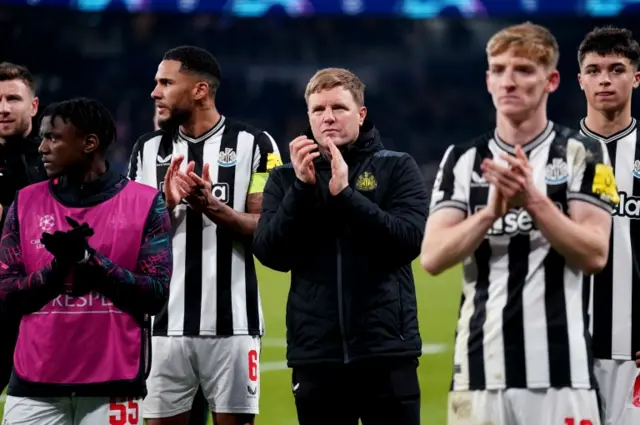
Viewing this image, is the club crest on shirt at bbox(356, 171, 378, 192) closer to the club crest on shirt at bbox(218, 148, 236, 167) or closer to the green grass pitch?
the club crest on shirt at bbox(218, 148, 236, 167)

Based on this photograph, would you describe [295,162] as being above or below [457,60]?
below

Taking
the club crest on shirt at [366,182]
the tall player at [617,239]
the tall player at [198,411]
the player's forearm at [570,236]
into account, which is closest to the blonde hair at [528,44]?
the player's forearm at [570,236]

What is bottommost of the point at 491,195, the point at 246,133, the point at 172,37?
the point at 491,195

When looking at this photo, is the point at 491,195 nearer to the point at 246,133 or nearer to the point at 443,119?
the point at 246,133

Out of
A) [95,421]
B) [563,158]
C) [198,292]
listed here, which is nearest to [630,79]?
[563,158]

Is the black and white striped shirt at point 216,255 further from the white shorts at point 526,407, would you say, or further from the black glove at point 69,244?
the white shorts at point 526,407

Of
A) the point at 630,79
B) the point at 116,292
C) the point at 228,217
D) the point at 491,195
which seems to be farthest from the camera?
the point at 228,217

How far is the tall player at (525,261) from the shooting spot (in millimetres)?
3482

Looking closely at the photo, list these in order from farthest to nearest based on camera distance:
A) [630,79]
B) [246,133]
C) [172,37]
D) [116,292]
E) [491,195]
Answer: [172,37] < [246,133] < [630,79] < [116,292] < [491,195]

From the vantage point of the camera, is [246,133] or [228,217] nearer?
[228,217]

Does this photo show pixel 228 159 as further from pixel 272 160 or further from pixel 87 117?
pixel 87 117

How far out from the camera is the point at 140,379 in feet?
13.4

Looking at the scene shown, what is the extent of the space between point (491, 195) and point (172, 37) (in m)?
23.3

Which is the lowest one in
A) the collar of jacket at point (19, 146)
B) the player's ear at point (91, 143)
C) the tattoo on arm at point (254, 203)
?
the tattoo on arm at point (254, 203)
